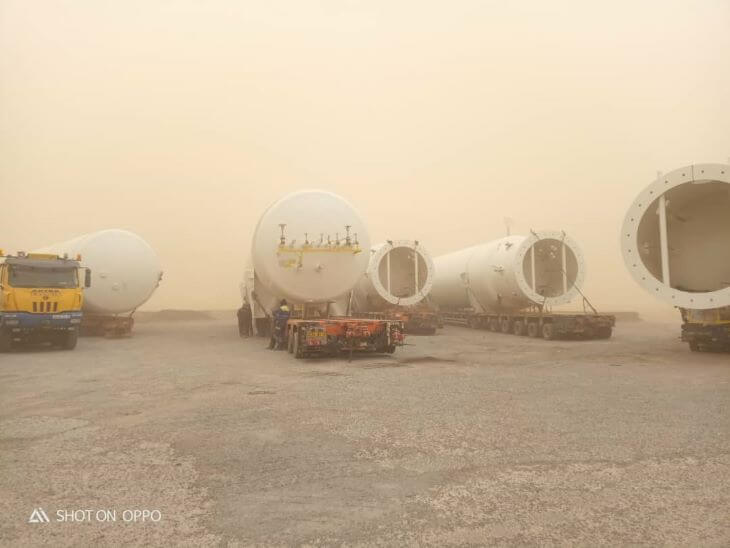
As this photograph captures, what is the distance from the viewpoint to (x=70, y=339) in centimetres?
1452

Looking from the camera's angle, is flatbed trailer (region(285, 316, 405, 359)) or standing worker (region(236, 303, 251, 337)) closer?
flatbed trailer (region(285, 316, 405, 359))

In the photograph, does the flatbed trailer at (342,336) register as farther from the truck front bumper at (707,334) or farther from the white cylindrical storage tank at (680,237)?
the truck front bumper at (707,334)

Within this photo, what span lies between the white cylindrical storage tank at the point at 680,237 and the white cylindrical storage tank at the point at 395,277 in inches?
320

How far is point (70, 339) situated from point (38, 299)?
4.75 ft

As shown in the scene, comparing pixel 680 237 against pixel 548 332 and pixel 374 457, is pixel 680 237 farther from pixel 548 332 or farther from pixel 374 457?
pixel 374 457

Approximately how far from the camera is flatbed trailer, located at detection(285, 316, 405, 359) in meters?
11.2

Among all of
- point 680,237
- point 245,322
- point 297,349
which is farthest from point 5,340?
point 680,237

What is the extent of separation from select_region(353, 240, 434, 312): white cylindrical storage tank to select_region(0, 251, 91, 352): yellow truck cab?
366 inches

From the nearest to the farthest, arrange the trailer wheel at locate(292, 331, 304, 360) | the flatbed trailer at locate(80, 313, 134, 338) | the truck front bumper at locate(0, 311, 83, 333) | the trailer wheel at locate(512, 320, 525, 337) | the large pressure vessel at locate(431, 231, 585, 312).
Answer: the trailer wheel at locate(292, 331, 304, 360) → the truck front bumper at locate(0, 311, 83, 333) → the large pressure vessel at locate(431, 231, 585, 312) → the trailer wheel at locate(512, 320, 525, 337) → the flatbed trailer at locate(80, 313, 134, 338)

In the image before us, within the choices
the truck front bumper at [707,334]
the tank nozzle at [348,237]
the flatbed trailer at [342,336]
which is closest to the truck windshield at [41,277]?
the flatbed trailer at [342,336]

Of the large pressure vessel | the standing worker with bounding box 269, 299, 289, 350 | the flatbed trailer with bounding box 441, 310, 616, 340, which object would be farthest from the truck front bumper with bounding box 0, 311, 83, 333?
the flatbed trailer with bounding box 441, 310, 616, 340

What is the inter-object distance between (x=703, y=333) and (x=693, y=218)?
3.29m

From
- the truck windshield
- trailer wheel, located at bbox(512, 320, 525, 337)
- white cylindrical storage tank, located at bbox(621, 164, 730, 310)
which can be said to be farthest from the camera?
trailer wheel, located at bbox(512, 320, 525, 337)

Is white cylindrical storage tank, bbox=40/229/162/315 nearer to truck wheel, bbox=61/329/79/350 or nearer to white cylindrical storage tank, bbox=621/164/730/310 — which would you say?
truck wheel, bbox=61/329/79/350
